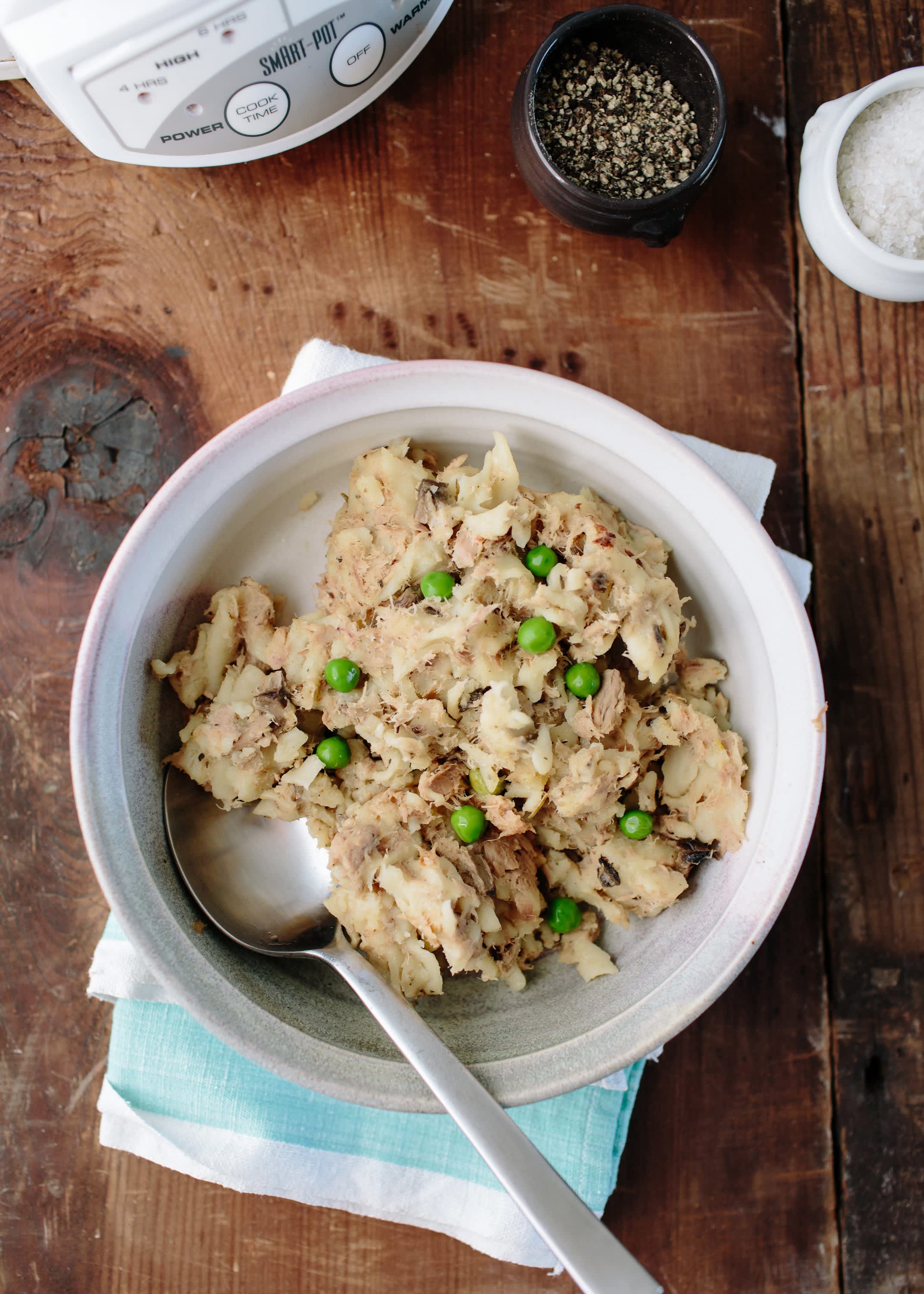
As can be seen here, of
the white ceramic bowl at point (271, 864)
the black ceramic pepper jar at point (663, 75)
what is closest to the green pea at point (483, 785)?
the white ceramic bowl at point (271, 864)

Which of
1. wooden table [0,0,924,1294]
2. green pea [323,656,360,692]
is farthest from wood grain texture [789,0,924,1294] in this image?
green pea [323,656,360,692]

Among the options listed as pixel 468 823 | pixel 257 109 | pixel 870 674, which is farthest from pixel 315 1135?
pixel 257 109

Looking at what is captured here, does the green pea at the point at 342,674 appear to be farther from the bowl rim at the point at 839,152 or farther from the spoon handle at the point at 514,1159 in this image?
the bowl rim at the point at 839,152

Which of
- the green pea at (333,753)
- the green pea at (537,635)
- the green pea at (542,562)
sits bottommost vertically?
the green pea at (333,753)

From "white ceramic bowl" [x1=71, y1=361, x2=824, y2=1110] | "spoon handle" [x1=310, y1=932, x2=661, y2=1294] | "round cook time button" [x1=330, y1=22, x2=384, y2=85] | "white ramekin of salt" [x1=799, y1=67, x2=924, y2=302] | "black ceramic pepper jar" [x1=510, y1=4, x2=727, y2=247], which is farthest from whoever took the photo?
"white ramekin of salt" [x1=799, y1=67, x2=924, y2=302]

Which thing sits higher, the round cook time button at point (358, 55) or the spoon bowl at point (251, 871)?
the round cook time button at point (358, 55)

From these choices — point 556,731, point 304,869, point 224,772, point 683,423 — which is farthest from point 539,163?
point 304,869

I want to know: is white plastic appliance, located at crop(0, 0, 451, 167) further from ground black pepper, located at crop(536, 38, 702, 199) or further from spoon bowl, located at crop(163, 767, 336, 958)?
spoon bowl, located at crop(163, 767, 336, 958)
